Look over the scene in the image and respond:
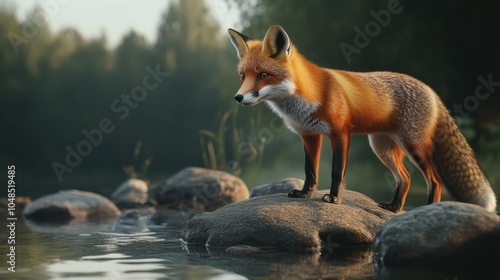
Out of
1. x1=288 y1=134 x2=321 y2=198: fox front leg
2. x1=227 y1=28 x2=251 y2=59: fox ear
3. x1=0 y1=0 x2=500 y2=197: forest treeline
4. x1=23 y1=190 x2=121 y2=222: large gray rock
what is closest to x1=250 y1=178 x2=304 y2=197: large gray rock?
x1=0 y1=0 x2=500 y2=197: forest treeline

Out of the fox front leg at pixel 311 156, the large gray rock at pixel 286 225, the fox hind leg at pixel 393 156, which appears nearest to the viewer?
the large gray rock at pixel 286 225

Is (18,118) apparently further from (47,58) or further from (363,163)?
(363,163)

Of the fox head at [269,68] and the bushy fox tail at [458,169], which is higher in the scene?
the fox head at [269,68]

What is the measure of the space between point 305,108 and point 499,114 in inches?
454

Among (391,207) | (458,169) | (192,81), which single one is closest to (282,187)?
(391,207)

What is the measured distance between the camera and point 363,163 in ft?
74.8

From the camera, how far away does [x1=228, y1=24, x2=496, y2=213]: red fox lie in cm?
768

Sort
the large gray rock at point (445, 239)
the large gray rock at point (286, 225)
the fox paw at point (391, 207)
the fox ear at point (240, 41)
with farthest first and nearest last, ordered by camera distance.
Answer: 1. the fox paw at point (391, 207)
2. the large gray rock at point (286, 225)
3. the fox ear at point (240, 41)
4. the large gray rock at point (445, 239)

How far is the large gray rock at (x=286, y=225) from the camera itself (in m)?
8.12

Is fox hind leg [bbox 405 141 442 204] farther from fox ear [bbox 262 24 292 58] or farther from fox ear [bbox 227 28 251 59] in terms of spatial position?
fox ear [bbox 227 28 251 59]

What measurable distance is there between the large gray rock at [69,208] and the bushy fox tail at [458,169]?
7.22 meters

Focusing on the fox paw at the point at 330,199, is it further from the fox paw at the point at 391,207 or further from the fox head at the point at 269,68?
the fox head at the point at 269,68

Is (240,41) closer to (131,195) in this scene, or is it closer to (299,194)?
(299,194)

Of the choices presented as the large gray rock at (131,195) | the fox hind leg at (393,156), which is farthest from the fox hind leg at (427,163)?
the large gray rock at (131,195)
